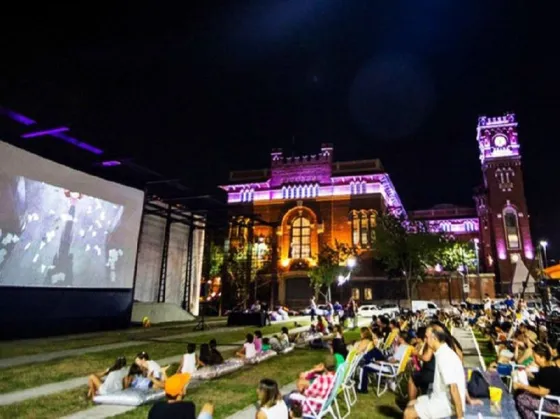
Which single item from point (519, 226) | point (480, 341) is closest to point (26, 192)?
point (480, 341)

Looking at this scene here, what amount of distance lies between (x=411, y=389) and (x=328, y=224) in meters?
40.2

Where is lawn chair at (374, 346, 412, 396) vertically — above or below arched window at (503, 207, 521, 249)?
below

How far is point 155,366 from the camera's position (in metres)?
7.06

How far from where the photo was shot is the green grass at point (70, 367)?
782 cm

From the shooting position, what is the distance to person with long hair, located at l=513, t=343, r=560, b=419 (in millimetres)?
4801

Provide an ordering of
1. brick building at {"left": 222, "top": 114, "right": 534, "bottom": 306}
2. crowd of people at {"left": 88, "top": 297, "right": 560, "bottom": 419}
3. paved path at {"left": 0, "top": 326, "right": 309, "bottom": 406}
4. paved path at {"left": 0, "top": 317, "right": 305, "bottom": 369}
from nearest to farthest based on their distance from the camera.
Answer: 1. crowd of people at {"left": 88, "top": 297, "right": 560, "bottom": 419}
2. paved path at {"left": 0, "top": 326, "right": 309, "bottom": 406}
3. paved path at {"left": 0, "top": 317, "right": 305, "bottom": 369}
4. brick building at {"left": 222, "top": 114, "right": 534, "bottom": 306}

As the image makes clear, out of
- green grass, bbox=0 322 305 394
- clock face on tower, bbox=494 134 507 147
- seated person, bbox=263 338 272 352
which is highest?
clock face on tower, bbox=494 134 507 147

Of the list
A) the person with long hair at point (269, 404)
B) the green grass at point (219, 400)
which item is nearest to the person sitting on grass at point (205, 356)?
the green grass at point (219, 400)

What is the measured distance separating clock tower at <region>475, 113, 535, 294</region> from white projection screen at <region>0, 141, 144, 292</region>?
5311 cm

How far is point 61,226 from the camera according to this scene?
1600cm

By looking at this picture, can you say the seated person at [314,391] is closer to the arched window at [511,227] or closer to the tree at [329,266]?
the tree at [329,266]

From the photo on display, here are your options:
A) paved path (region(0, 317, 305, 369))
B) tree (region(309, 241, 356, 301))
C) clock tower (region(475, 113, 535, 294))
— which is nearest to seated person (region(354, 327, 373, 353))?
paved path (region(0, 317, 305, 369))

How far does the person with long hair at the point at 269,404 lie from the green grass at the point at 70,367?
6.23 meters

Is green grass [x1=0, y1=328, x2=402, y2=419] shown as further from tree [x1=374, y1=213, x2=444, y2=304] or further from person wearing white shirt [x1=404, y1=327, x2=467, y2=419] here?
tree [x1=374, y1=213, x2=444, y2=304]
